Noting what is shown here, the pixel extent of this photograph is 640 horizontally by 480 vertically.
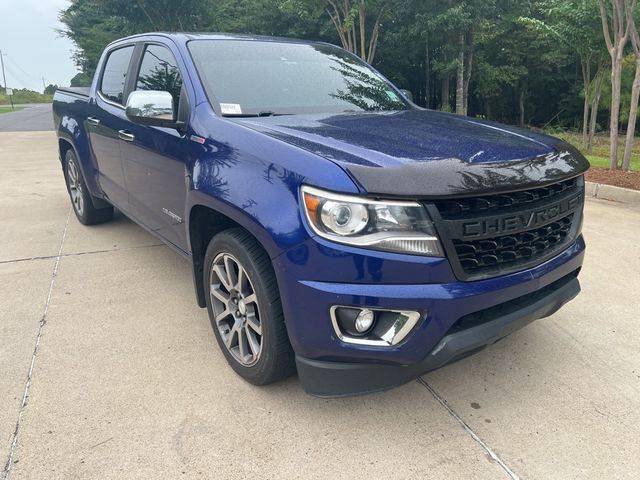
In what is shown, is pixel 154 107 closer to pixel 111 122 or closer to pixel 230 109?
pixel 230 109

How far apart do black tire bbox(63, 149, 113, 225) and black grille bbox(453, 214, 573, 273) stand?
4230mm

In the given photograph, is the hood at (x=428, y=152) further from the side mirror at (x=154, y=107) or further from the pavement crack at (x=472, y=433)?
the pavement crack at (x=472, y=433)

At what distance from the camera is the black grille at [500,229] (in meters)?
1.90

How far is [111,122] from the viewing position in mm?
3867

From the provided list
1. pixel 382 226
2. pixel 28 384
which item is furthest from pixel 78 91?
pixel 382 226

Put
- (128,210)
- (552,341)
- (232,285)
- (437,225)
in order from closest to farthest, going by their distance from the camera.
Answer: (437,225), (232,285), (552,341), (128,210)

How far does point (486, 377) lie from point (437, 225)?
3.82 ft

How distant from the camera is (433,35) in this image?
51.0ft

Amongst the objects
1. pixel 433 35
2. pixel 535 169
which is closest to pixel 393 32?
pixel 433 35

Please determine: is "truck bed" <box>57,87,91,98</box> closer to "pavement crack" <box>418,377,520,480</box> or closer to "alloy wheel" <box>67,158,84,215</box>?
"alloy wheel" <box>67,158,84,215</box>

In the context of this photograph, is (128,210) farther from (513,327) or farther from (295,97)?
(513,327)

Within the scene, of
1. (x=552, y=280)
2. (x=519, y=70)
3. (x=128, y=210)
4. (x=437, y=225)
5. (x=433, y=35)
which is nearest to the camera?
(x=437, y=225)

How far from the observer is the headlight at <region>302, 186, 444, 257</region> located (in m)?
1.85

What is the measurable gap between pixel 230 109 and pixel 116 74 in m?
2.04
